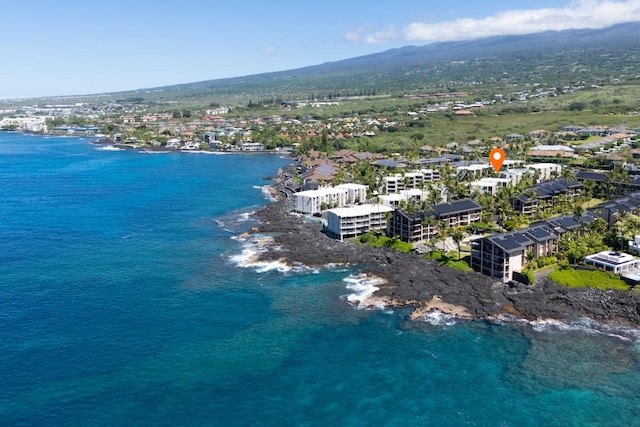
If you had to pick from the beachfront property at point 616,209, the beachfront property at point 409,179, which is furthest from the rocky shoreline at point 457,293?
the beachfront property at point 409,179

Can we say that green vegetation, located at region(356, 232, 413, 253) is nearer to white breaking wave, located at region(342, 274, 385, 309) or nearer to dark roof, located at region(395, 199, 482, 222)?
dark roof, located at region(395, 199, 482, 222)

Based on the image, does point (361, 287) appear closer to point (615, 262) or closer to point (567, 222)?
point (615, 262)

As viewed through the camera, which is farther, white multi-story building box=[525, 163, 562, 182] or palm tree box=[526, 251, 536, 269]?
white multi-story building box=[525, 163, 562, 182]

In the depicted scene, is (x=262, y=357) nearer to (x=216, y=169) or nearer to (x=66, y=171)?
Answer: (x=216, y=169)

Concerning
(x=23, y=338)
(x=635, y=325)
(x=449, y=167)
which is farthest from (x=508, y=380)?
(x=449, y=167)

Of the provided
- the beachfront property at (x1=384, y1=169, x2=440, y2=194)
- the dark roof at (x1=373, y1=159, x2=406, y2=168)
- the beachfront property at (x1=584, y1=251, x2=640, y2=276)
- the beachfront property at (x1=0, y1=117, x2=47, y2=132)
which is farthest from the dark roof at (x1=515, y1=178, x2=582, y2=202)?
the beachfront property at (x1=0, y1=117, x2=47, y2=132)

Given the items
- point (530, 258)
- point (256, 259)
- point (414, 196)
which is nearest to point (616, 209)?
point (530, 258)

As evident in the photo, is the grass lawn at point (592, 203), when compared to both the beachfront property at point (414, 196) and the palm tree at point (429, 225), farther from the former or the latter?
the palm tree at point (429, 225)
